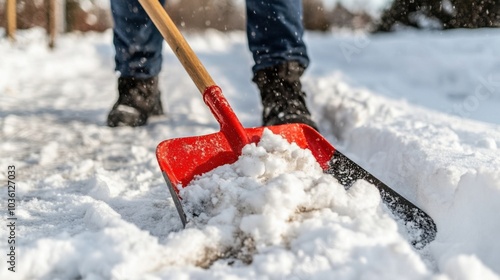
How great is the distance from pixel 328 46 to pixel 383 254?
586 cm

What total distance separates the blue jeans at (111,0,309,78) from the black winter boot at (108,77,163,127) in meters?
0.16

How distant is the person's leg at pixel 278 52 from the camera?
2.17 metres

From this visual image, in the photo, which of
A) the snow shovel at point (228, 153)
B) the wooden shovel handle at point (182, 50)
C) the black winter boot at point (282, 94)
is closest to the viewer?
the snow shovel at point (228, 153)

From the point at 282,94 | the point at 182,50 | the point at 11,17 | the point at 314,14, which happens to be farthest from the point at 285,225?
the point at 314,14

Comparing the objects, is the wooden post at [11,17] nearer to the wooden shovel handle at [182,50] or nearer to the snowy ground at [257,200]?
the snowy ground at [257,200]

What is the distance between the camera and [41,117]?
8.95ft

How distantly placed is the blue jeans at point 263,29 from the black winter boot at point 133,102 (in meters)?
0.16

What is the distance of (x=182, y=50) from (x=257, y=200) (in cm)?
72

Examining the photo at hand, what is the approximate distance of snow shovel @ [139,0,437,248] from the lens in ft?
4.22

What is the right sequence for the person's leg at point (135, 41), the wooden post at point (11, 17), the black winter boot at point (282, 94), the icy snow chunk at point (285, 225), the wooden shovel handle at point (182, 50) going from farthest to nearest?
the wooden post at point (11, 17)
the person's leg at point (135, 41)
the black winter boot at point (282, 94)
the wooden shovel handle at point (182, 50)
the icy snow chunk at point (285, 225)

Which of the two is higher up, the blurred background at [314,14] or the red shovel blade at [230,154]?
the red shovel blade at [230,154]

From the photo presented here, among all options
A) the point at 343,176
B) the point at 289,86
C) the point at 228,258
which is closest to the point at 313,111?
the point at 289,86

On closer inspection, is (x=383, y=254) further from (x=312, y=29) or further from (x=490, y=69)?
(x=312, y=29)


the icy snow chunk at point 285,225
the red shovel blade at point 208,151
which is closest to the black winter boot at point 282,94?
the red shovel blade at point 208,151
